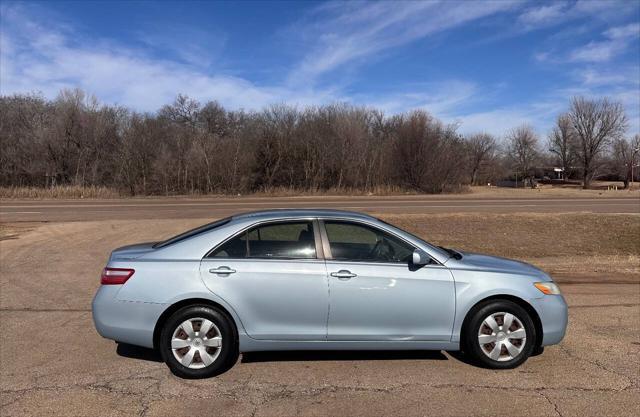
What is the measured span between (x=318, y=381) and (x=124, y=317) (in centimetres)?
187

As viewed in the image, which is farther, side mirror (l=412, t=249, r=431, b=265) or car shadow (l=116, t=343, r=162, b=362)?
car shadow (l=116, t=343, r=162, b=362)

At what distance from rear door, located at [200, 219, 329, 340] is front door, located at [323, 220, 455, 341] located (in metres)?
0.14

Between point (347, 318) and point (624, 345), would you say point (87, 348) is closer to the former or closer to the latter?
point (347, 318)

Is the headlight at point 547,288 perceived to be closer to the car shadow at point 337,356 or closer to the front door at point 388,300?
the front door at point 388,300

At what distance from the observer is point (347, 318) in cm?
443

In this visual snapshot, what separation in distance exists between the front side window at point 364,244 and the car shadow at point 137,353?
2.13 metres

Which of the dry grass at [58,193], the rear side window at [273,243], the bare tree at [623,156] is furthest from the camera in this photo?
the bare tree at [623,156]

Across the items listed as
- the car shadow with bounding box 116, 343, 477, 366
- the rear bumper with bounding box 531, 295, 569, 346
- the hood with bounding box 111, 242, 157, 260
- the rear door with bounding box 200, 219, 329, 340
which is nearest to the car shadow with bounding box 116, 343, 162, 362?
the car shadow with bounding box 116, 343, 477, 366

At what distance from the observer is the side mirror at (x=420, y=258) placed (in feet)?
14.6

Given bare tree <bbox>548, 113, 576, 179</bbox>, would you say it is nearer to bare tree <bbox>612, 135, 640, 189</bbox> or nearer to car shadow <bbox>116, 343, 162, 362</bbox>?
bare tree <bbox>612, 135, 640, 189</bbox>

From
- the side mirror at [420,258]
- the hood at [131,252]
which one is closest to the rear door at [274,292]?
the hood at [131,252]

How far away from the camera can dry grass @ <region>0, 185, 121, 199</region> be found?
34.7m

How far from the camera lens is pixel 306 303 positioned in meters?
4.42

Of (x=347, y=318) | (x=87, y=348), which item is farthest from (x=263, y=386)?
(x=87, y=348)
